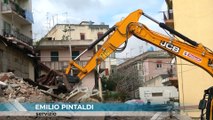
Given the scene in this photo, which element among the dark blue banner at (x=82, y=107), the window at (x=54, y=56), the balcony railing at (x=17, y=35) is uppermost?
the balcony railing at (x=17, y=35)

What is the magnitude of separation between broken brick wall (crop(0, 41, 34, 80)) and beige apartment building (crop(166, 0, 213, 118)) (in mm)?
14745

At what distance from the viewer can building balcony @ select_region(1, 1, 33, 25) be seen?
4450cm

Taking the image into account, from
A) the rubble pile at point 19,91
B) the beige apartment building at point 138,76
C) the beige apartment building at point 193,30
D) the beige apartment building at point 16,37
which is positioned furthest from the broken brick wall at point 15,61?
the beige apartment building at point 193,30

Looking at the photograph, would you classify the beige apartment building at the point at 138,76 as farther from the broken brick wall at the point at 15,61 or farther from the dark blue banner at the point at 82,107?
the dark blue banner at the point at 82,107

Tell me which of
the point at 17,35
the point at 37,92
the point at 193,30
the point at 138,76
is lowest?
the point at 37,92

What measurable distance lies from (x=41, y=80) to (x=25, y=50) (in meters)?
17.1

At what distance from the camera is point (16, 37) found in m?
45.6

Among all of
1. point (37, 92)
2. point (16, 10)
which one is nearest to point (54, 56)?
point (16, 10)

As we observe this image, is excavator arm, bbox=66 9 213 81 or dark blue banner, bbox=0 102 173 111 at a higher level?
excavator arm, bbox=66 9 213 81

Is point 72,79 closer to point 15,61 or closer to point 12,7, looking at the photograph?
point 15,61

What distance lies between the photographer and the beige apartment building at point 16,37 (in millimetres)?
39922

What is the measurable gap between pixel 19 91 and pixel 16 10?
23.9m

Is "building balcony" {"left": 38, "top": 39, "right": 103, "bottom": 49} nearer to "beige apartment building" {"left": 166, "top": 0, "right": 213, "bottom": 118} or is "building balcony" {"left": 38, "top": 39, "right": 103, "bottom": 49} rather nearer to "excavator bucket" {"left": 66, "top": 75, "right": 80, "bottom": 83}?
"beige apartment building" {"left": 166, "top": 0, "right": 213, "bottom": 118}

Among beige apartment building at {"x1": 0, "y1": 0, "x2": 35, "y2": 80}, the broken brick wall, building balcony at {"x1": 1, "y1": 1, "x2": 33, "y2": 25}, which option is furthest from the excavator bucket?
building balcony at {"x1": 1, "y1": 1, "x2": 33, "y2": 25}
